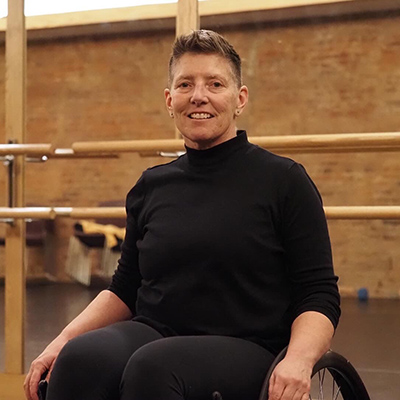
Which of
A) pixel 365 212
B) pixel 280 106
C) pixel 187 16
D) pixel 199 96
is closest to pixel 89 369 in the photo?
pixel 199 96

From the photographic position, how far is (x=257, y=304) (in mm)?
1344

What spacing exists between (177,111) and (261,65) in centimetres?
297

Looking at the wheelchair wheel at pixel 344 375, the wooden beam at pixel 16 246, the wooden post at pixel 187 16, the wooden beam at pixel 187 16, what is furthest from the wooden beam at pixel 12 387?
the wheelchair wheel at pixel 344 375

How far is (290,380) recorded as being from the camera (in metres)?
A: 1.20

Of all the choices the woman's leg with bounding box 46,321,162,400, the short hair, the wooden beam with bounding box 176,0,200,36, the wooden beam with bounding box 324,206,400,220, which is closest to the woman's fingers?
the woman's leg with bounding box 46,321,162,400

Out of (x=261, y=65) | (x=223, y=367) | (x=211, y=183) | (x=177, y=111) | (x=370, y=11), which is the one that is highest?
(x=370, y=11)

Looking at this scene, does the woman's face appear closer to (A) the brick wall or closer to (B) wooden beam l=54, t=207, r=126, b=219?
(B) wooden beam l=54, t=207, r=126, b=219

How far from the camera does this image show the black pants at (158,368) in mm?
1186

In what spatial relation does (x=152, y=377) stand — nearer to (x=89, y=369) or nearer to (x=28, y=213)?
(x=89, y=369)

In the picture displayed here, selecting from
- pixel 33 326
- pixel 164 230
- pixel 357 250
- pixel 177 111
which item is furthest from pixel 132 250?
pixel 357 250

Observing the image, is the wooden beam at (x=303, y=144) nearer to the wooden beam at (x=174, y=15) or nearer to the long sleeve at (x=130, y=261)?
the wooden beam at (x=174, y=15)

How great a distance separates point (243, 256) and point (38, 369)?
0.44 metres

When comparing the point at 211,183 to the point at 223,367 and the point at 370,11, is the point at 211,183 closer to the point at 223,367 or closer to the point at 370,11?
the point at 223,367

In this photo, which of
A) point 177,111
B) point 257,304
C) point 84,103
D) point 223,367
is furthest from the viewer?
point 84,103
